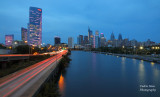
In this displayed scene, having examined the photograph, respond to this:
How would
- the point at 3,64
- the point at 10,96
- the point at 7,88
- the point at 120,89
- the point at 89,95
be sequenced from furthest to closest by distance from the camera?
the point at 3,64 → the point at 120,89 → the point at 89,95 → the point at 7,88 → the point at 10,96

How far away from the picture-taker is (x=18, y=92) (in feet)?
45.8

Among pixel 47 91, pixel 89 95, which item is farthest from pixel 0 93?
pixel 89 95

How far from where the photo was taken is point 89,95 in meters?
20.6

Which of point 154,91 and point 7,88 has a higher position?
point 7,88

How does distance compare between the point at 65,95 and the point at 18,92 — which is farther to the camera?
the point at 65,95

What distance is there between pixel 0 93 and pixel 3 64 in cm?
2397

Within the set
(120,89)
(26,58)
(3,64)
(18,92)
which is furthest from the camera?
(26,58)

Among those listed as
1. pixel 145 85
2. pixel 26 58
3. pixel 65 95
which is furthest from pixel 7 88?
pixel 26 58

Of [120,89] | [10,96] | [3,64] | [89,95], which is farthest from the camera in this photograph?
[3,64]

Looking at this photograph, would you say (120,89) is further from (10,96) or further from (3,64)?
(3,64)

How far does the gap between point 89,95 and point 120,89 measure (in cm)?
617

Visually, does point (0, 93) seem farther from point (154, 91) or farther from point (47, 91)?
point (154, 91)

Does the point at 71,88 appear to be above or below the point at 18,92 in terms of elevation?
below

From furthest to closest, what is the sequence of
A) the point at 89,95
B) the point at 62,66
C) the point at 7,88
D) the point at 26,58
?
the point at 26,58 < the point at 62,66 < the point at 89,95 < the point at 7,88
